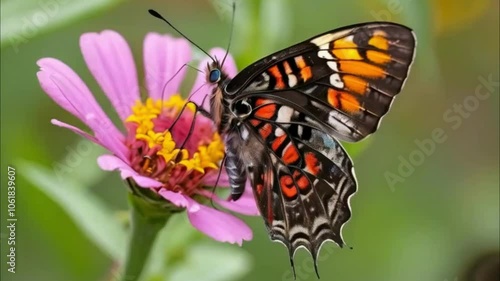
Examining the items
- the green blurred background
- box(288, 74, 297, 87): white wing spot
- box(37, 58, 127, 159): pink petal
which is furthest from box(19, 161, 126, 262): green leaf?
box(288, 74, 297, 87): white wing spot

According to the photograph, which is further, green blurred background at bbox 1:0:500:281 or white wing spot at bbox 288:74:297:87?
green blurred background at bbox 1:0:500:281

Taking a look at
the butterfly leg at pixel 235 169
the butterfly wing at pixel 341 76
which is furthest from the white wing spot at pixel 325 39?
the butterfly leg at pixel 235 169

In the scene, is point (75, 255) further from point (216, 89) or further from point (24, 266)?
point (216, 89)

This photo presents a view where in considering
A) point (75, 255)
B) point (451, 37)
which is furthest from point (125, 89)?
point (451, 37)

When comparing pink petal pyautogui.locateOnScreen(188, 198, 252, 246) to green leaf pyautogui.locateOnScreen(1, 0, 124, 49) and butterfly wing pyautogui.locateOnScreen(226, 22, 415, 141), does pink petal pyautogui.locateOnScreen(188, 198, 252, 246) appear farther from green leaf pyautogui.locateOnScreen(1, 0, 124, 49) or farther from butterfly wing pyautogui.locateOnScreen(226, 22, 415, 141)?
green leaf pyautogui.locateOnScreen(1, 0, 124, 49)

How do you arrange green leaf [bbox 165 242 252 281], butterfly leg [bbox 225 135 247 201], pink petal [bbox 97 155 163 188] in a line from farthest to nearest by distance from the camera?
green leaf [bbox 165 242 252 281] → butterfly leg [bbox 225 135 247 201] → pink petal [bbox 97 155 163 188]

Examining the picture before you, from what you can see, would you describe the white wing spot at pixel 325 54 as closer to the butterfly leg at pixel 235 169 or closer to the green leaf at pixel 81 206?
the butterfly leg at pixel 235 169
